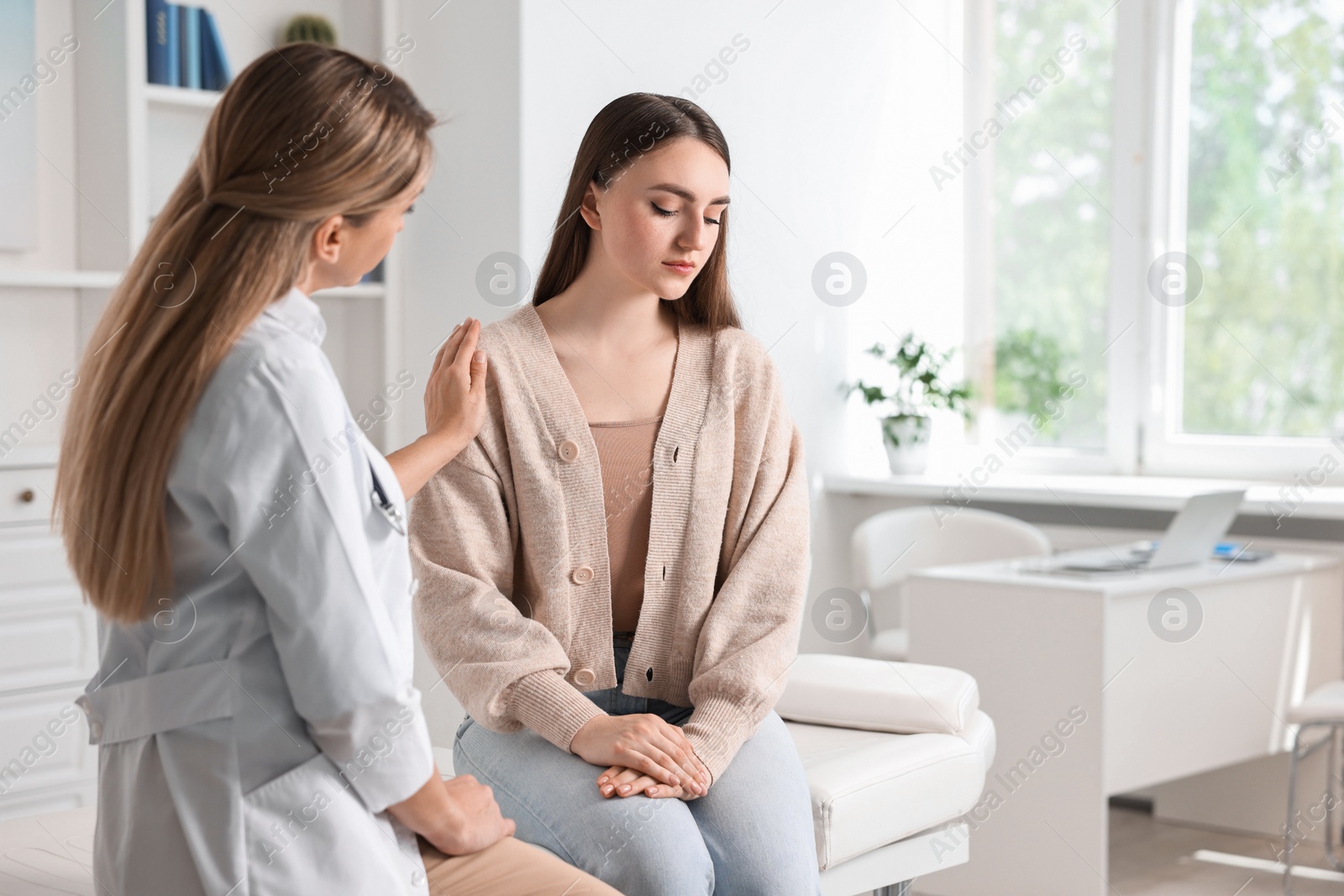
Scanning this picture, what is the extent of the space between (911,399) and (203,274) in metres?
3.21

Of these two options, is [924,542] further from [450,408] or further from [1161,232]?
[450,408]

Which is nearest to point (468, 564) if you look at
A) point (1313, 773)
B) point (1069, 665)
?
point (1069, 665)

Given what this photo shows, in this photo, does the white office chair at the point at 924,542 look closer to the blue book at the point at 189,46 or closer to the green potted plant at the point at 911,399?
the green potted plant at the point at 911,399

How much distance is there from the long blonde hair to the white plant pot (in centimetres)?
303

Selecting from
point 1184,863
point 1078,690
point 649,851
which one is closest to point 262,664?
point 649,851

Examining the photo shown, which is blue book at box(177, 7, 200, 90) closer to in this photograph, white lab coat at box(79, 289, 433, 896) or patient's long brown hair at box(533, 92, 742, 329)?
patient's long brown hair at box(533, 92, 742, 329)

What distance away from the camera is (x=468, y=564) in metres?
1.57

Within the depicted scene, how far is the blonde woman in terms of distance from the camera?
98 centimetres

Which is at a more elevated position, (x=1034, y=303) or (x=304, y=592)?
(x=1034, y=303)

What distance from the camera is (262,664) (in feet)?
3.32

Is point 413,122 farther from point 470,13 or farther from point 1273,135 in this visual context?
point 1273,135

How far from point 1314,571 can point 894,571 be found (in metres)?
1.02

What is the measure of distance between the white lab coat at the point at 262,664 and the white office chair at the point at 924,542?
2.57m

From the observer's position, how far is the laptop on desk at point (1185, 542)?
2803mm
